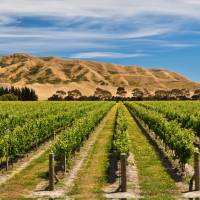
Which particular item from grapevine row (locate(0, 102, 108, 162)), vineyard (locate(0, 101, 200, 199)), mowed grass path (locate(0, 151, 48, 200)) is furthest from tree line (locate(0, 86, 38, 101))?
mowed grass path (locate(0, 151, 48, 200))

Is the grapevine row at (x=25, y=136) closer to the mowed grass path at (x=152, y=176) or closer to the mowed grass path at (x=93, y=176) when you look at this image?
the mowed grass path at (x=93, y=176)

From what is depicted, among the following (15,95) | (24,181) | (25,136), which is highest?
(15,95)

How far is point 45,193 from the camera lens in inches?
620

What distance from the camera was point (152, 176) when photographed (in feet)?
60.6

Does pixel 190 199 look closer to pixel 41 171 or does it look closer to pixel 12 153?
pixel 41 171

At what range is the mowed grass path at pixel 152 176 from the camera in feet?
50.9

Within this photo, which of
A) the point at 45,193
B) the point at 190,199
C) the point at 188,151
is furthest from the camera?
the point at 188,151

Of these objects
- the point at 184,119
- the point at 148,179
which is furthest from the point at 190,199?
the point at 184,119

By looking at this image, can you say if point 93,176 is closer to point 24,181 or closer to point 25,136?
point 24,181

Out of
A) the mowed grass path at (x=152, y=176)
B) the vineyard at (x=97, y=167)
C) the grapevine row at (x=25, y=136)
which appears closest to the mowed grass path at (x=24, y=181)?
the vineyard at (x=97, y=167)

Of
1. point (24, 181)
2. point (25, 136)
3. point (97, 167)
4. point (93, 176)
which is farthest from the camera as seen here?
point (25, 136)

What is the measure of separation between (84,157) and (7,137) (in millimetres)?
4356

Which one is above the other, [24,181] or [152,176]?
[152,176]

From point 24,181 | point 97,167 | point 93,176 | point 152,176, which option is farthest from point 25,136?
point 152,176
